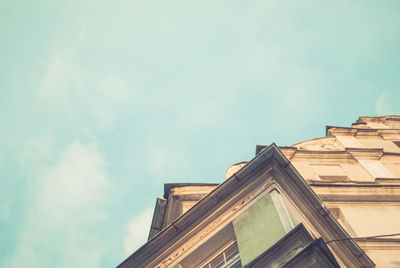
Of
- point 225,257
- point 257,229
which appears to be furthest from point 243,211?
point 225,257

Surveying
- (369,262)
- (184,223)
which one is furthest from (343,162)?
(184,223)

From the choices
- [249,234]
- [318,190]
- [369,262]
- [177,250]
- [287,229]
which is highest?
[318,190]

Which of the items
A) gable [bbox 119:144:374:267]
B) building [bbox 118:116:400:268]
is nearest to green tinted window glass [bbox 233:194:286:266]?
building [bbox 118:116:400:268]

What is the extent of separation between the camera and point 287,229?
24.2 ft

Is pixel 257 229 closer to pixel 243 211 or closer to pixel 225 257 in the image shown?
pixel 243 211

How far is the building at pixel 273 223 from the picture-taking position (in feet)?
24.1

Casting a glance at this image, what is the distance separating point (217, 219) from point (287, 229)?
260cm

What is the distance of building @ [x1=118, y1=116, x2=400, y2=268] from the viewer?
24.1 feet

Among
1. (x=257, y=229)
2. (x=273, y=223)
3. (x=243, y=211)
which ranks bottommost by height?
(x=273, y=223)

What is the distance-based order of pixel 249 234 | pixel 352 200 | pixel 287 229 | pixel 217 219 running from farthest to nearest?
1. pixel 352 200
2. pixel 217 219
3. pixel 249 234
4. pixel 287 229

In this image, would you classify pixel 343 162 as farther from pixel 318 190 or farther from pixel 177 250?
pixel 177 250

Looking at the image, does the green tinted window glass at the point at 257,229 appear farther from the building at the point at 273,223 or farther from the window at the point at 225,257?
the window at the point at 225,257

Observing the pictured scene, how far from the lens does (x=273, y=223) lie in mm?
7840

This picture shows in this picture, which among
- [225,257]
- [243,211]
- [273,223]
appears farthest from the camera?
[243,211]
